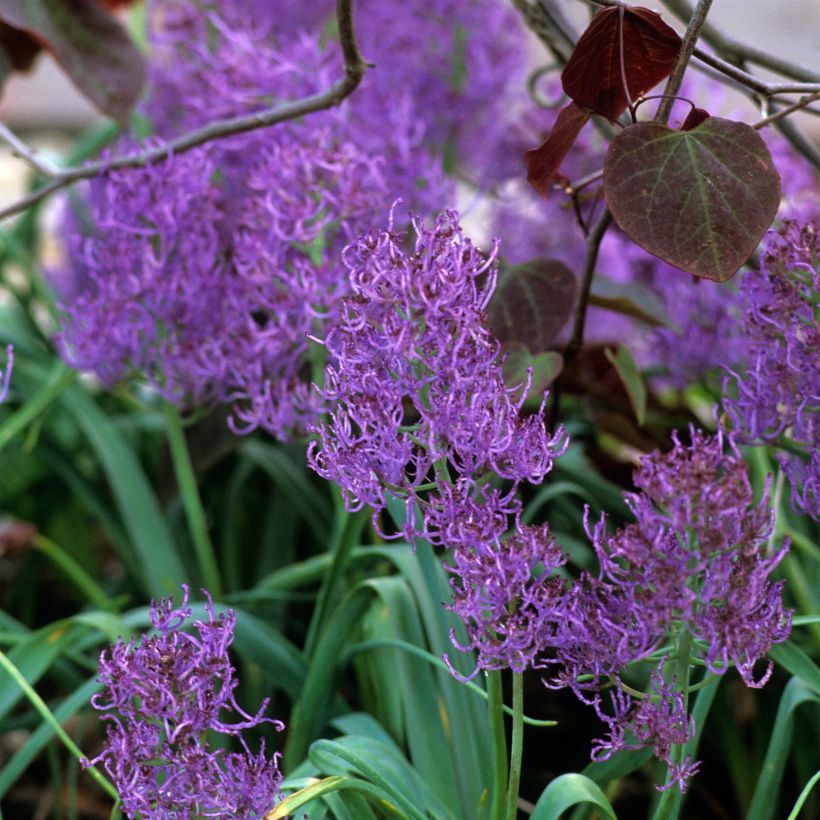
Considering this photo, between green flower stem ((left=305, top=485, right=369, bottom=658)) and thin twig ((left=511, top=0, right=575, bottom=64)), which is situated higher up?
thin twig ((left=511, top=0, right=575, bottom=64))

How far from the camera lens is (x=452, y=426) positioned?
45 cm

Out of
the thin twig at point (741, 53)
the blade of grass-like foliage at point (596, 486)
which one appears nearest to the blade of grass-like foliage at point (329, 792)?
the blade of grass-like foliage at point (596, 486)

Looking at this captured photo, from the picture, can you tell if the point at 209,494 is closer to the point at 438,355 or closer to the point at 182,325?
the point at 182,325

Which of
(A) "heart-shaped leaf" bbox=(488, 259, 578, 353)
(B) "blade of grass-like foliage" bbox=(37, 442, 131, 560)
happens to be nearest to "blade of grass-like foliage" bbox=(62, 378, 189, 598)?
(B) "blade of grass-like foliage" bbox=(37, 442, 131, 560)

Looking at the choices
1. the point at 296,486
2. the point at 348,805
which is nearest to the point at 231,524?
the point at 296,486

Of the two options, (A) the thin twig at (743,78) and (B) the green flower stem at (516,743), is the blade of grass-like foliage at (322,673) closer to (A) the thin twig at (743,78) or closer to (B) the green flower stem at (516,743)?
(B) the green flower stem at (516,743)

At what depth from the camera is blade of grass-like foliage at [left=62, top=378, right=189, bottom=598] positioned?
98 centimetres

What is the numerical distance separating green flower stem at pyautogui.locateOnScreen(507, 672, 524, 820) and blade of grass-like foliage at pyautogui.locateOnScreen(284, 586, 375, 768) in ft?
0.74

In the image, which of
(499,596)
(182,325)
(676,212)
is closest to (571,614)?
(499,596)

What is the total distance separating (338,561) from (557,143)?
0.31 metres

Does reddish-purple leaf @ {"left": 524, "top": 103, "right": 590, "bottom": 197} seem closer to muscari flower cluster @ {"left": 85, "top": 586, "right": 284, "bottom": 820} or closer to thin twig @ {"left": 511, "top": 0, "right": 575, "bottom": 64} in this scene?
thin twig @ {"left": 511, "top": 0, "right": 575, "bottom": 64}

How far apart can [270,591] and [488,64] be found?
573 mm

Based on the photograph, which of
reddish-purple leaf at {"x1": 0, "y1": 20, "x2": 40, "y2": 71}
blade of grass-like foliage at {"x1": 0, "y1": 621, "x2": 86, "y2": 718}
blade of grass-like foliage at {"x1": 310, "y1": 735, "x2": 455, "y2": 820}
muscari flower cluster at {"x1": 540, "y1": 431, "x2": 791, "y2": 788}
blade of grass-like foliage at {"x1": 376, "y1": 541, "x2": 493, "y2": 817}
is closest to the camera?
muscari flower cluster at {"x1": 540, "y1": 431, "x2": 791, "y2": 788}

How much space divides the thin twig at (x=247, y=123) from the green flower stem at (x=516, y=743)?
0.41m
